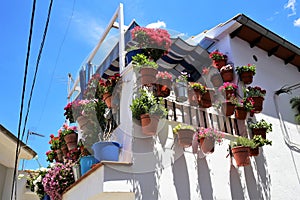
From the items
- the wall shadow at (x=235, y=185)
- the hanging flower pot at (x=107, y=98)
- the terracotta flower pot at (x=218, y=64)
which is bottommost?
the wall shadow at (x=235, y=185)

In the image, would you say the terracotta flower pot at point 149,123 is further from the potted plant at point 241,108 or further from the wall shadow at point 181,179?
the potted plant at point 241,108

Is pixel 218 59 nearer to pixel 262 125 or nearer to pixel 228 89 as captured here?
pixel 228 89

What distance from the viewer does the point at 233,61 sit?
775 centimetres

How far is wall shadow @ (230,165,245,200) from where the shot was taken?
→ 6.08 m

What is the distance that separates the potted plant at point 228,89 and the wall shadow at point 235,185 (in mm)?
1503

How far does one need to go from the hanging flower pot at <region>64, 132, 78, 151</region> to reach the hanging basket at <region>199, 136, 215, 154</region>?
122 inches

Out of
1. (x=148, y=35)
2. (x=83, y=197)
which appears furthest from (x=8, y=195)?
(x=148, y=35)

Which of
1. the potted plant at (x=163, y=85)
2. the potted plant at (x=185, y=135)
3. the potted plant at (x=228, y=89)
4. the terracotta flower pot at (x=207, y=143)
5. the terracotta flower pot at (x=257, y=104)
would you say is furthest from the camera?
the terracotta flower pot at (x=257, y=104)

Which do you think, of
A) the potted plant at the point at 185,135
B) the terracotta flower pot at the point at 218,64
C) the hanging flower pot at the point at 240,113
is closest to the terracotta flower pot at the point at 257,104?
the hanging flower pot at the point at 240,113

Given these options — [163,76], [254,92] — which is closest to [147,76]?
[163,76]

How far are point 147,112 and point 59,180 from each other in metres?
2.65

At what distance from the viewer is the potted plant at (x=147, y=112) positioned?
17.7ft

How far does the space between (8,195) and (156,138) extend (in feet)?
9.03

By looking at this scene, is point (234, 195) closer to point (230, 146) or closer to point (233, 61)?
point (230, 146)
